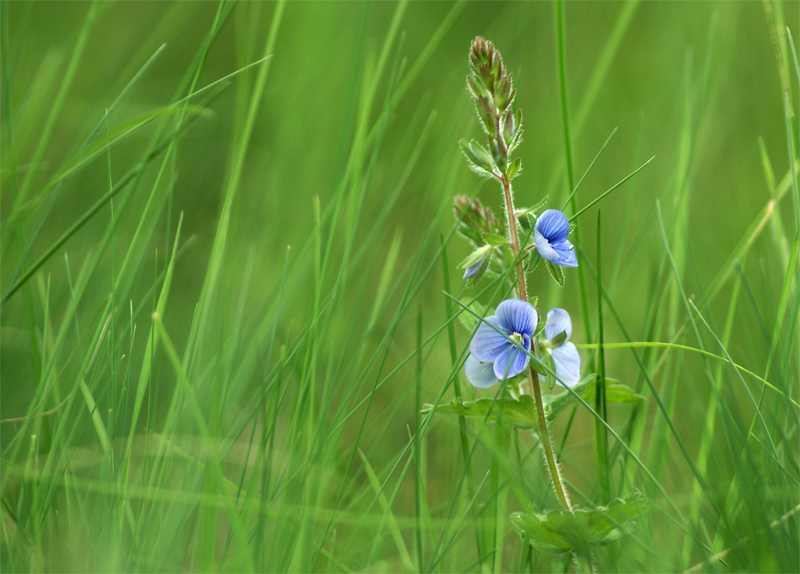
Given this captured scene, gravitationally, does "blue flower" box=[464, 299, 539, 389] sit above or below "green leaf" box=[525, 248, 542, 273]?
below

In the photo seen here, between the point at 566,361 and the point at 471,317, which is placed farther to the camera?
the point at 471,317

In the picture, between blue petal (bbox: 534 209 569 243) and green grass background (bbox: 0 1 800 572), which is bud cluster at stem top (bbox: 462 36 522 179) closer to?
blue petal (bbox: 534 209 569 243)

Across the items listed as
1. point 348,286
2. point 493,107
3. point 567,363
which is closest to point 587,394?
point 567,363

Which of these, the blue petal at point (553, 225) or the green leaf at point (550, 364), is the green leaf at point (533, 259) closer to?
the blue petal at point (553, 225)

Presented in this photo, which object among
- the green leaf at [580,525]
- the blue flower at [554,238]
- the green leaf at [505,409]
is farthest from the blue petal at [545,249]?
the green leaf at [580,525]

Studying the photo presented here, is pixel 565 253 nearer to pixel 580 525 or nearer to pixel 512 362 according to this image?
pixel 512 362

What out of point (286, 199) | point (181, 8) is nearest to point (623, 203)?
point (286, 199)

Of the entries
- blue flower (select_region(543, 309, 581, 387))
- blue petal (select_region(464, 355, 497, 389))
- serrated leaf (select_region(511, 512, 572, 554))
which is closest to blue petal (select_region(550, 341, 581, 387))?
blue flower (select_region(543, 309, 581, 387))
